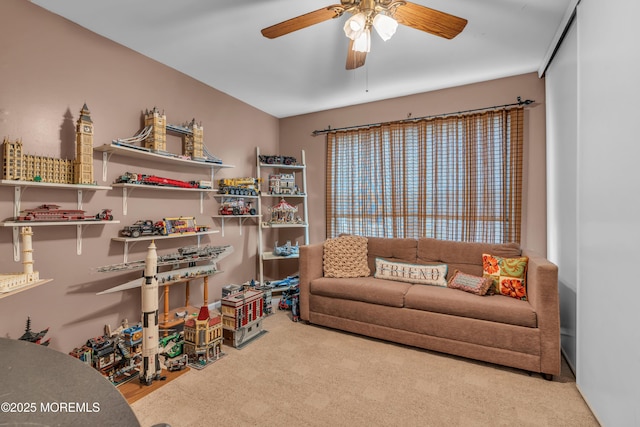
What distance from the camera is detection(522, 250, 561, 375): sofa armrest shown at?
6.63 ft

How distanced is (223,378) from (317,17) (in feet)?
7.96

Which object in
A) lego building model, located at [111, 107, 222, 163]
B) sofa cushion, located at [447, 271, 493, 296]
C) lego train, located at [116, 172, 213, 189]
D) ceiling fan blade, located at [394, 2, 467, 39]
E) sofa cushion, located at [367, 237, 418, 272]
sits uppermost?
ceiling fan blade, located at [394, 2, 467, 39]

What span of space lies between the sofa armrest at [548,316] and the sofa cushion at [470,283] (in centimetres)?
45

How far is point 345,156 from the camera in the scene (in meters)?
4.04

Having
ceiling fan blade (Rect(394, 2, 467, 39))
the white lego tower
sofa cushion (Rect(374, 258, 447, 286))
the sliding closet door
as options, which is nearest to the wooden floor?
the white lego tower

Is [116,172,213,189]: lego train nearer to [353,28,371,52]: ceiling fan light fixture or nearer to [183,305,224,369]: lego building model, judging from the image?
[183,305,224,369]: lego building model

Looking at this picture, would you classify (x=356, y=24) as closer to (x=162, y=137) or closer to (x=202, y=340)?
(x=162, y=137)

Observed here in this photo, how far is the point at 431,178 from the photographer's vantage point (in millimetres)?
3498

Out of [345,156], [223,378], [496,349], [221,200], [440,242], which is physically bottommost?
[223,378]

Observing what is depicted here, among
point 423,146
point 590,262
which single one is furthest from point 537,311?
point 423,146

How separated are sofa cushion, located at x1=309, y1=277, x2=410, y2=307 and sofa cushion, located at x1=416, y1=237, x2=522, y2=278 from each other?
468 millimetres

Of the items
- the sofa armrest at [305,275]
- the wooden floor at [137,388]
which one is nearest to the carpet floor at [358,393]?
the wooden floor at [137,388]

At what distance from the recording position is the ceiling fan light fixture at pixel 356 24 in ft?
4.98

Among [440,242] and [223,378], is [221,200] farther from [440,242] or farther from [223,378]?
[440,242]
